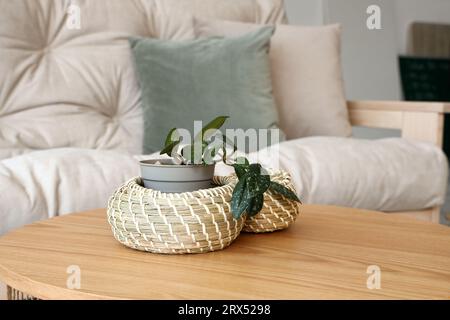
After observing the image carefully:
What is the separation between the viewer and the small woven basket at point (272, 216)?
0.85 metres

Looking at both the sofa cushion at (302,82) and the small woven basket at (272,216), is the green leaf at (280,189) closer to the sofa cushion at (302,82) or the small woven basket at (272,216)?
the small woven basket at (272,216)

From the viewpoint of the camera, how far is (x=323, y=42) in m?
1.96

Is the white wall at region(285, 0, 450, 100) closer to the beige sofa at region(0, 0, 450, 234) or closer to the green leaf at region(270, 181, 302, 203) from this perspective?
the beige sofa at region(0, 0, 450, 234)

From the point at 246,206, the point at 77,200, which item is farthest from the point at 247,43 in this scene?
the point at 246,206

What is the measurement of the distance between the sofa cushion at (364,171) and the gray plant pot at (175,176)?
57 cm

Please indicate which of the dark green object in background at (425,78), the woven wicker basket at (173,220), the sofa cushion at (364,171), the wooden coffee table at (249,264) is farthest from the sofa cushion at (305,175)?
the dark green object in background at (425,78)

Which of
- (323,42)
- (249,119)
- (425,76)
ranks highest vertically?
(323,42)

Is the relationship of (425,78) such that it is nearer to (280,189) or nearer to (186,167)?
(280,189)

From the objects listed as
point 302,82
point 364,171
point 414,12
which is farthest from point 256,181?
point 414,12

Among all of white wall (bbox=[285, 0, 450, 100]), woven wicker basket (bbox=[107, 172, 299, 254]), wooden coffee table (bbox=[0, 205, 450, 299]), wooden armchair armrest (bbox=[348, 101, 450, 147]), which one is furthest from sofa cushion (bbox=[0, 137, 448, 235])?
white wall (bbox=[285, 0, 450, 100])

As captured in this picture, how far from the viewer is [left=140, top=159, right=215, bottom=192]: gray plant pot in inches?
30.3

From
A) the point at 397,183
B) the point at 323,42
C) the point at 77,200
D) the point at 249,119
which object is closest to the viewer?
the point at 77,200
